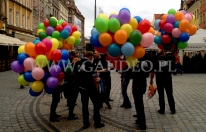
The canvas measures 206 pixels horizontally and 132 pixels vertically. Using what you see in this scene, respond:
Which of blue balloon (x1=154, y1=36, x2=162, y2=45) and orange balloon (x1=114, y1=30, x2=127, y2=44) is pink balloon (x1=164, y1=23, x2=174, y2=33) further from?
orange balloon (x1=114, y1=30, x2=127, y2=44)

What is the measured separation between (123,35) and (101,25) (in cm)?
56

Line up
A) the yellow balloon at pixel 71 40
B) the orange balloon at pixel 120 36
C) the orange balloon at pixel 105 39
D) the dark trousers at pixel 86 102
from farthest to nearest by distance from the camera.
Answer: the yellow balloon at pixel 71 40, the dark trousers at pixel 86 102, the orange balloon at pixel 105 39, the orange balloon at pixel 120 36

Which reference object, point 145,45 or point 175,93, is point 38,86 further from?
point 175,93

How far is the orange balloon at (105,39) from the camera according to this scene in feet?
17.5

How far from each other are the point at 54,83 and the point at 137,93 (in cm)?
195

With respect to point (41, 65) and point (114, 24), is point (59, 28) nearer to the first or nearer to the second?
point (41, 65)

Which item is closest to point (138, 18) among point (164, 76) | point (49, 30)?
point (164, 76)

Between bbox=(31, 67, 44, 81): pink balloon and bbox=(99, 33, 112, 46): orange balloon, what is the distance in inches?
59.3

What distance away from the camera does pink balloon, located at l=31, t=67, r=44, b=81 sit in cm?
539

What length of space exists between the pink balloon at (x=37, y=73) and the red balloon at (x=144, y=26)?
2.46 m

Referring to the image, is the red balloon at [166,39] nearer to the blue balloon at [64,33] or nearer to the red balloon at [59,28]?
the blue balloon at [64,33]

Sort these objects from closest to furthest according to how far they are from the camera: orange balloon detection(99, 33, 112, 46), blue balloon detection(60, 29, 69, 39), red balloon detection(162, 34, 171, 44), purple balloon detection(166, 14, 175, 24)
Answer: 1. orange balloon detection(99, 33, 112, 46)
2. red balloon detection(162, 34, 171, 44)
3. purple balloon detection(166, 14, 175, 24)
4. blue balloon detection(60, 29, 69, 39)

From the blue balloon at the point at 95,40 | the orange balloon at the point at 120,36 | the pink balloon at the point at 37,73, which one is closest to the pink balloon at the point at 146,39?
the orange balloon at the point at 120,36

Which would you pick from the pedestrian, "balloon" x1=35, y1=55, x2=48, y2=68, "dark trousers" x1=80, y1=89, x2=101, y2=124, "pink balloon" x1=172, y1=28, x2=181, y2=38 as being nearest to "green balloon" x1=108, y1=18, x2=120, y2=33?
"dark trousers" x1=80, y1=89, x2=101, y2=124
